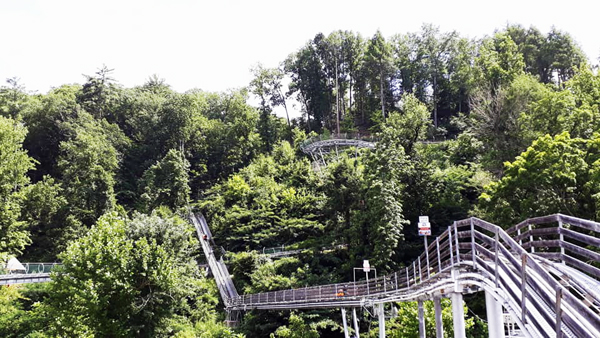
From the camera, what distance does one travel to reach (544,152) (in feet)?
56.7

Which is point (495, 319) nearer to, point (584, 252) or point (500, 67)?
point (584, 252)

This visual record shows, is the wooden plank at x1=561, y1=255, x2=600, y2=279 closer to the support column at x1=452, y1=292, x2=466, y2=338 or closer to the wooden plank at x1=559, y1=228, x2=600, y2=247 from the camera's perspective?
the wooden plank at x1=559, y1=228, x2=600, y2=247

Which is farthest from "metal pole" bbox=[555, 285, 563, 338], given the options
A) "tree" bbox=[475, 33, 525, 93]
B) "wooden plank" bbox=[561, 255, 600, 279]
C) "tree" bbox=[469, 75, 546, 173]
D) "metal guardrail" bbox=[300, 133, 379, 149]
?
"metal guardrail" bbox=[300, 133, 379, 149]

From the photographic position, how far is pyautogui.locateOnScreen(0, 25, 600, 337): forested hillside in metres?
17.0

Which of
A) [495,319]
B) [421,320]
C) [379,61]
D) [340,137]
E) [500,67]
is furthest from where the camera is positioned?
[379,61]

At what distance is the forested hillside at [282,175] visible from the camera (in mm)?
16969

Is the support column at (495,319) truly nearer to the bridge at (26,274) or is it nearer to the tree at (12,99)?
the bridge at (26,274)

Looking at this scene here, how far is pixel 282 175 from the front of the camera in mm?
38125

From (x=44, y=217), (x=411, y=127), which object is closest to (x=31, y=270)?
(x=44, y=217)

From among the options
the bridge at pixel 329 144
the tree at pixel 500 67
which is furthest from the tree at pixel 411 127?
the bridge at pixel 329 144

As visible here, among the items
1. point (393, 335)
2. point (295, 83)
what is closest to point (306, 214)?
point (393, 335)

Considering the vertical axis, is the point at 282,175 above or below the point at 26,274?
above

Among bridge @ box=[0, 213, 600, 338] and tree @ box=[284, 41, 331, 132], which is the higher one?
tree @ box=[284, 41, 331, 132]

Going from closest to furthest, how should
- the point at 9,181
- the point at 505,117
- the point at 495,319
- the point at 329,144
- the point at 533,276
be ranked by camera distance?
1. the point at 533,276
2. the point at 495,319
3. the point at 9,181
4. the point at 505,117
5. the point at 329,144
